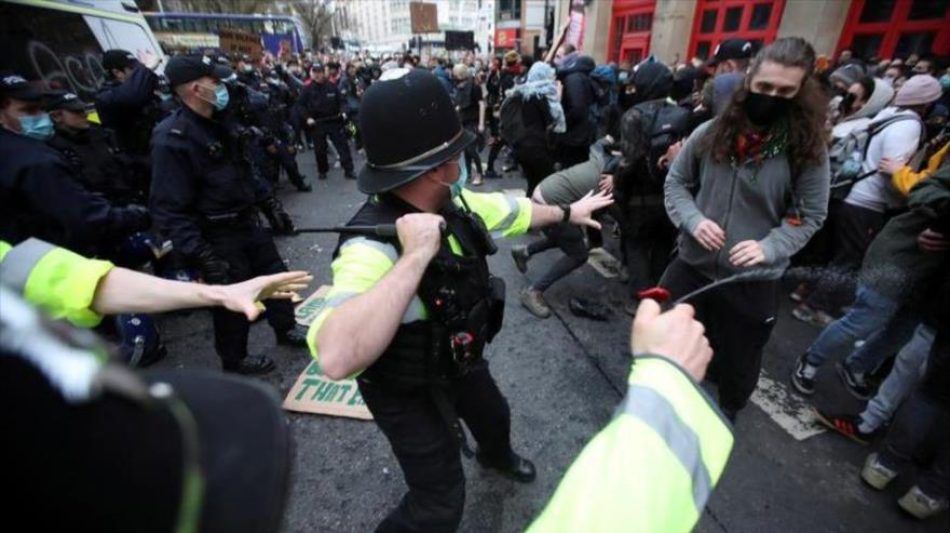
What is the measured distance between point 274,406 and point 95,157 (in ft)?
12.8

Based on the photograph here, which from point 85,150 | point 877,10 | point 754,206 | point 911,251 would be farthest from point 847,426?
point 877,10

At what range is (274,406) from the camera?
48cm

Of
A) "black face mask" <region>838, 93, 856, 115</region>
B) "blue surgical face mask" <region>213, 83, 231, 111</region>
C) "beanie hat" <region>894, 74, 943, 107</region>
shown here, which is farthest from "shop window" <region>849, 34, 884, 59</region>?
"blue surgical face mask" <region>213, 83, 231, 111</region>

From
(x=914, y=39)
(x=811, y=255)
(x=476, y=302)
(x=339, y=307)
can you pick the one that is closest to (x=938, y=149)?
(x=811, y=255)

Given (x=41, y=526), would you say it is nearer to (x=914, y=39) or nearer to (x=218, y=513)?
(x=218, y=513)

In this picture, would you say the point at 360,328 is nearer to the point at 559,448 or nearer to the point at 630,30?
the point at 559,448

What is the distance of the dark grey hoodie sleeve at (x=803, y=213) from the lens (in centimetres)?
197

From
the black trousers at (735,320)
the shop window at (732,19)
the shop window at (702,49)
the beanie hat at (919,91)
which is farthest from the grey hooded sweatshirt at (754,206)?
the shop window at (702,49)

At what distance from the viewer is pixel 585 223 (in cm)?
211

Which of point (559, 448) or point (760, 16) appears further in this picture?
point (760, 16)

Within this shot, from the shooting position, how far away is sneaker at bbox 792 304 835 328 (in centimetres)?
366

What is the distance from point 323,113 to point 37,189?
19.4 ft

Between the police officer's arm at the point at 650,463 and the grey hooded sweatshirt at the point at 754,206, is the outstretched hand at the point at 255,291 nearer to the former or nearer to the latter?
the police officer's arm at the point at 650,463

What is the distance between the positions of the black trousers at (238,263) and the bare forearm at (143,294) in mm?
1703
